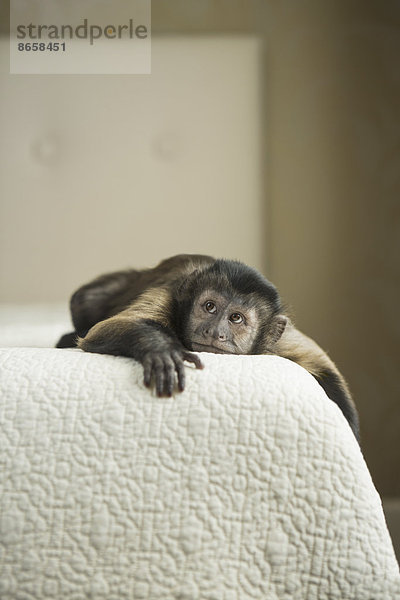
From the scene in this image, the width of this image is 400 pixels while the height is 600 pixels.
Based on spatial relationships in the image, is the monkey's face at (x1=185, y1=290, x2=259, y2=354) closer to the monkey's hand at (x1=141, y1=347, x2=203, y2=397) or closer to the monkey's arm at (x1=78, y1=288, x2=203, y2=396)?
the monkey's arm at (x1=78, y1=288, x2=203, y2=396)

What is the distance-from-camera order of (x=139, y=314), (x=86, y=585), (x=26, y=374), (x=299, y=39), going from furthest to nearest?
1. (x=299, y=39)
2. (x=139, y=314)
3. (x=26, y=374)
4. (x=86, y=585)

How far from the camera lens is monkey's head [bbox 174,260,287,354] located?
1.22m

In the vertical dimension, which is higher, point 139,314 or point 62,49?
point 62,49

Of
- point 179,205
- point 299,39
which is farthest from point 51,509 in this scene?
point 299,39

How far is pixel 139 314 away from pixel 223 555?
0.52 meters

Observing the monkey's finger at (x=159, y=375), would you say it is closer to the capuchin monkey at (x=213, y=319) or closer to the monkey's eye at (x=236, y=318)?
the capuchin monkey at (x=213, y=319)

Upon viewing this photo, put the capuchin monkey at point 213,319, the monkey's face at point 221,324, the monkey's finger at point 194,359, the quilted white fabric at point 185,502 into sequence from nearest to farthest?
1. the quilted white fabric at point 185,502
2. the monkey's finger at point 194,359
3. the capuchin monkey at point 213,319
4. the monkey's face at point 221,324

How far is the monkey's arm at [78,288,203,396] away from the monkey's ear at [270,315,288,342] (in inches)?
8.9

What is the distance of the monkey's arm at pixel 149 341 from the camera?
0.71 meters

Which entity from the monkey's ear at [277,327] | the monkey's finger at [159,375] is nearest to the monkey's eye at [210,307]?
the monkey's ear at [277,327]

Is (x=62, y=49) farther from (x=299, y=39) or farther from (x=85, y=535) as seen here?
(x=85, y=535)

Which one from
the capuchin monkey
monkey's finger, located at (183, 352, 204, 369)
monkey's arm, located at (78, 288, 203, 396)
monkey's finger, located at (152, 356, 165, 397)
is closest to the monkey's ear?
the capuchin monkey

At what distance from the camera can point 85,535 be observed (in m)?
0.63

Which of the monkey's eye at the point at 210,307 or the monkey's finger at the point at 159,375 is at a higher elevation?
the monkey's finger at the point at 159,375
